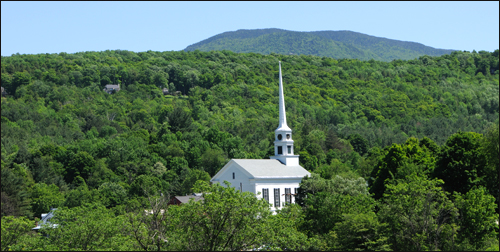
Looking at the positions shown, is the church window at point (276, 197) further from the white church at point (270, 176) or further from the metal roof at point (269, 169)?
the metal roof at point (269, 169)

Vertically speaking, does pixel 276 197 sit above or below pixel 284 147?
below

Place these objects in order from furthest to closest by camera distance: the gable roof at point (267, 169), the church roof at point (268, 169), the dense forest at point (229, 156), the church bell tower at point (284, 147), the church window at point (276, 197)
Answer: the church bell tower at point (284, 147), the church window at point (276, 197), the church roof at point (268, 169), the gable roof at point (267, 169), the dense forest at point (229, 156)

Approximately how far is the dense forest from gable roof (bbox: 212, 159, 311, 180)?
4.41 metres

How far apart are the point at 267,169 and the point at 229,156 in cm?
4580

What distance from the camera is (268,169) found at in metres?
65.4

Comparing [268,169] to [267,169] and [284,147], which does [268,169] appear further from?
[284,147]

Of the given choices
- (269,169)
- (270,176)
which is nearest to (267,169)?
(269,169)

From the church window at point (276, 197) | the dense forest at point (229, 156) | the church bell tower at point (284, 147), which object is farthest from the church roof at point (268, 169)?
the dense forest at point (229, 156)

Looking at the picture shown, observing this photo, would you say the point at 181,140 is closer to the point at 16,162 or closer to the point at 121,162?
the point at 121,162

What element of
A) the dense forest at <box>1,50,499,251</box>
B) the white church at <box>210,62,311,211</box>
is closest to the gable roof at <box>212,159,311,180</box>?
the white church at <box>210,62,311,211</box>

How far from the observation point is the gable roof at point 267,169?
63.9 m

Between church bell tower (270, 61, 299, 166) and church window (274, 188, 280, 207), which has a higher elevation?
church bell tower (270, 61, 299, 166)

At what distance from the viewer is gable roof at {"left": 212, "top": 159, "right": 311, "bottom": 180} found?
63.9 m

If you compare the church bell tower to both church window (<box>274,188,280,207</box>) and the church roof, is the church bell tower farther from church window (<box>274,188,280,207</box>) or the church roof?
church window (<box>274,188,280,207</box>)
